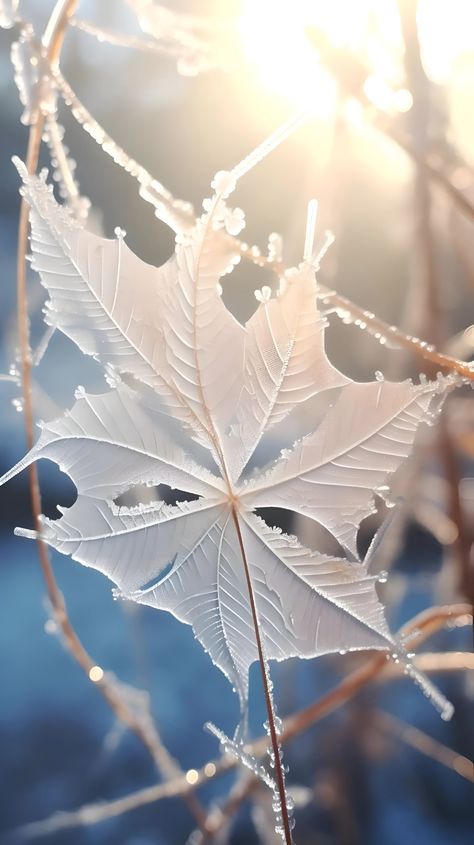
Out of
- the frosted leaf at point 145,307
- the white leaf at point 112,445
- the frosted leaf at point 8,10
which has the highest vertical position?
the frosted leaf at point 8,10

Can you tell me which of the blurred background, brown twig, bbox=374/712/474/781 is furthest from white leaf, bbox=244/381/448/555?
brown twig, bbox=374/712/474/781

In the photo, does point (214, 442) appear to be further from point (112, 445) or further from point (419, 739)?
point (419, 739)

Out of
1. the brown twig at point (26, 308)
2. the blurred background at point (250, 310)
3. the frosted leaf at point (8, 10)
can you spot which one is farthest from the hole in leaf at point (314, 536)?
the frosted leaf at point (8, 10)

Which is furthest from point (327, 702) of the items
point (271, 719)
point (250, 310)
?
point (250, 310)

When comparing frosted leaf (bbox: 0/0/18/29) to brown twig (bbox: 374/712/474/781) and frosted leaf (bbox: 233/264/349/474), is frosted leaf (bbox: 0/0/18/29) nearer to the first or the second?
frosted leaf (bbox: 233/264/349/474)

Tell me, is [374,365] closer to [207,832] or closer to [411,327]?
[411,327]

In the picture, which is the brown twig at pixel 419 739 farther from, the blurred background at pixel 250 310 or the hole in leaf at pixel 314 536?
the hole in leaf at pixel 314 536

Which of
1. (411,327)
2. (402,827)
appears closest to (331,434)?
(411,327)
